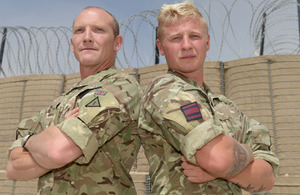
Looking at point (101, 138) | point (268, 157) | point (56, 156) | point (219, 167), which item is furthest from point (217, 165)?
point (56, 156)

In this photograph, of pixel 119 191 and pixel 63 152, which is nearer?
pixel 63 152

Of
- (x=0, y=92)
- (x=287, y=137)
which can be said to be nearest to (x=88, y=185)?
(x=287, y=137)

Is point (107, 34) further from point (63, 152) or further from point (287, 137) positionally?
point (287, 137)

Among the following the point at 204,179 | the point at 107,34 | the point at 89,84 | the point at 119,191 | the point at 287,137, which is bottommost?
the point at 287,137

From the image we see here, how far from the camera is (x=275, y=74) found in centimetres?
488

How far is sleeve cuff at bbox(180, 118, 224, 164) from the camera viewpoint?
131cm

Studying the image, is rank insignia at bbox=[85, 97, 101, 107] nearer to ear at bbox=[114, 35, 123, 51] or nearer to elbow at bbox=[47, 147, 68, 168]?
elbow at bbox=[47, 147, 68, 168]

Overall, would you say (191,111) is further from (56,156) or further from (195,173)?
(56,156)

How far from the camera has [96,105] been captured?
164 centimetres

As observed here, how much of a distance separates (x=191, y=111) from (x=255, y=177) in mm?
493

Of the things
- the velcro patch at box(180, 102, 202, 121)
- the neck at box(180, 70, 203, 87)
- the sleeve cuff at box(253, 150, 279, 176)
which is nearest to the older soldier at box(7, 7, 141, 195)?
the neck at box(180, 70, 203, 87)

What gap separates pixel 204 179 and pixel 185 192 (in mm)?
113

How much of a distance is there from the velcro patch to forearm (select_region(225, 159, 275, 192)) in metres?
0.36

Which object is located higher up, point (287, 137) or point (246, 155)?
point (246, 155)
